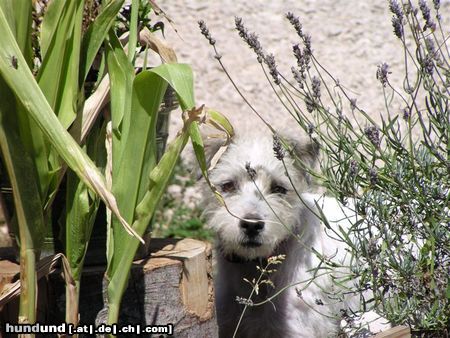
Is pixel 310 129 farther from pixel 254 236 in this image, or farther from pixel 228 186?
pixel 228 186

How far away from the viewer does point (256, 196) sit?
14.4ft

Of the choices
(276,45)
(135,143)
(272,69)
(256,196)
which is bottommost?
(256,196)

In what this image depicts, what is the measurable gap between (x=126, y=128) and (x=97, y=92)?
258 millimetres

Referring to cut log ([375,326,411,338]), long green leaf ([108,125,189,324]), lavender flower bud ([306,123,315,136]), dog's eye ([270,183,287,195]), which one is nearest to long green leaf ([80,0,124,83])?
long green leaf ([108,125,189,324])

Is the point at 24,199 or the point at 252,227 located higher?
the point at 24,199

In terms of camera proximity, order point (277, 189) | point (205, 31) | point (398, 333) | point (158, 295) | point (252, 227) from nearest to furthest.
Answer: point (398, 333), point (205, 31), point (158, 295), point (252, 227), point (277, 189)

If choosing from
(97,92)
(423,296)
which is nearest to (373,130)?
(423,296)

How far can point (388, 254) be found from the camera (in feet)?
9.34

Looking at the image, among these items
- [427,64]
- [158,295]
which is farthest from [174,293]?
[427,64]

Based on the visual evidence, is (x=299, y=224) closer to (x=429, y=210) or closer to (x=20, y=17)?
(x=429, y=210)

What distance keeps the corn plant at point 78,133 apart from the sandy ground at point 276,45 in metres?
4.72

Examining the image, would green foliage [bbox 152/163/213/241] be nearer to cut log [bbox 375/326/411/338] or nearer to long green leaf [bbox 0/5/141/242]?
cut log [bbox 375/326/411/338]

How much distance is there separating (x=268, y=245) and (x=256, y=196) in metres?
0.30

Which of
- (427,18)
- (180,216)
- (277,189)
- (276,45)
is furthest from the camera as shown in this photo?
(276,45)
